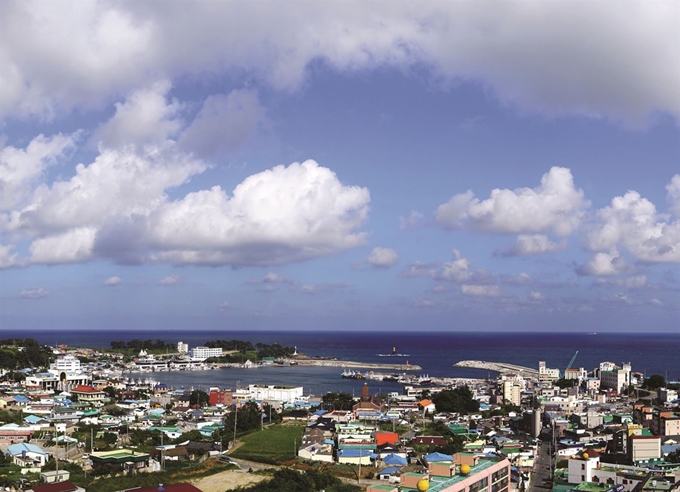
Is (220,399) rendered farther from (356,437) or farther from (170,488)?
(170,488)

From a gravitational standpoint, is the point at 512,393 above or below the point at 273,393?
above

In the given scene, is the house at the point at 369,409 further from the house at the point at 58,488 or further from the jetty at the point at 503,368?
the jetty at the point at 503,368

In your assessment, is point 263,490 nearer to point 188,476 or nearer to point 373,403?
point 188,476

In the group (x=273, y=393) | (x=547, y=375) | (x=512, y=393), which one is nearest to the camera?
(x=512, y=393)

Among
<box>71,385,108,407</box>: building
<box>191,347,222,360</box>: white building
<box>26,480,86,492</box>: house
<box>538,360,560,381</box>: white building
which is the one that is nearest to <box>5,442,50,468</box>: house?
<box>26,480,86,492</box>: house

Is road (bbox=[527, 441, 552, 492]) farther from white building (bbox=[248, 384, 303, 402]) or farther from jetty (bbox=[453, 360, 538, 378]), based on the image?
jetty (bbox=[453, 360, 538, 378])

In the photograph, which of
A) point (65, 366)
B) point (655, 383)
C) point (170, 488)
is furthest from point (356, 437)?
point (65, 366)

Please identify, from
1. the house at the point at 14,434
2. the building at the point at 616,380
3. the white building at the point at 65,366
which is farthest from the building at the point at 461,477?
the white building at the point at 65,366
